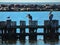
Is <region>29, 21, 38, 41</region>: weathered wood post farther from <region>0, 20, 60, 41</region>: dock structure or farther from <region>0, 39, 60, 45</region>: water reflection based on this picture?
<region>0, 39, 60, 45</region>: water reflection

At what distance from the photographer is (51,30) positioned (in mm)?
14156

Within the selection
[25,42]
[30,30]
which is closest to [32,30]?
[30,30]

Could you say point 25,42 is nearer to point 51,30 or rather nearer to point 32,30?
point 32,30

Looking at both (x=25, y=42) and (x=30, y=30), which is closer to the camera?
(x=25, y=42)

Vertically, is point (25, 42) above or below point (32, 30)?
below

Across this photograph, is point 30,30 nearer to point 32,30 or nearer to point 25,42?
point 32,30

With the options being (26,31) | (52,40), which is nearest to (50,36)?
(52,40)

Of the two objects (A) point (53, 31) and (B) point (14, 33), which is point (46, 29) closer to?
(A) point (53, 31)

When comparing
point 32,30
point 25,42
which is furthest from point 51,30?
point 25,42

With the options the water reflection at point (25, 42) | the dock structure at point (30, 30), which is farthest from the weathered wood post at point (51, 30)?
the water reflection at point (25, 42)

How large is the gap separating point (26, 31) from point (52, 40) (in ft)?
4.34

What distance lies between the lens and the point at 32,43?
1330 centimetres

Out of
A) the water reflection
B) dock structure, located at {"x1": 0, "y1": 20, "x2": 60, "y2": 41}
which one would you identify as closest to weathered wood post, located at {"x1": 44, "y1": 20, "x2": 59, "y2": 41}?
dock structure, located at {"x1": 0, "y1": 20, "x2": 60, "y2": 41}

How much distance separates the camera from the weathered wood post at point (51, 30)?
1409 cm
